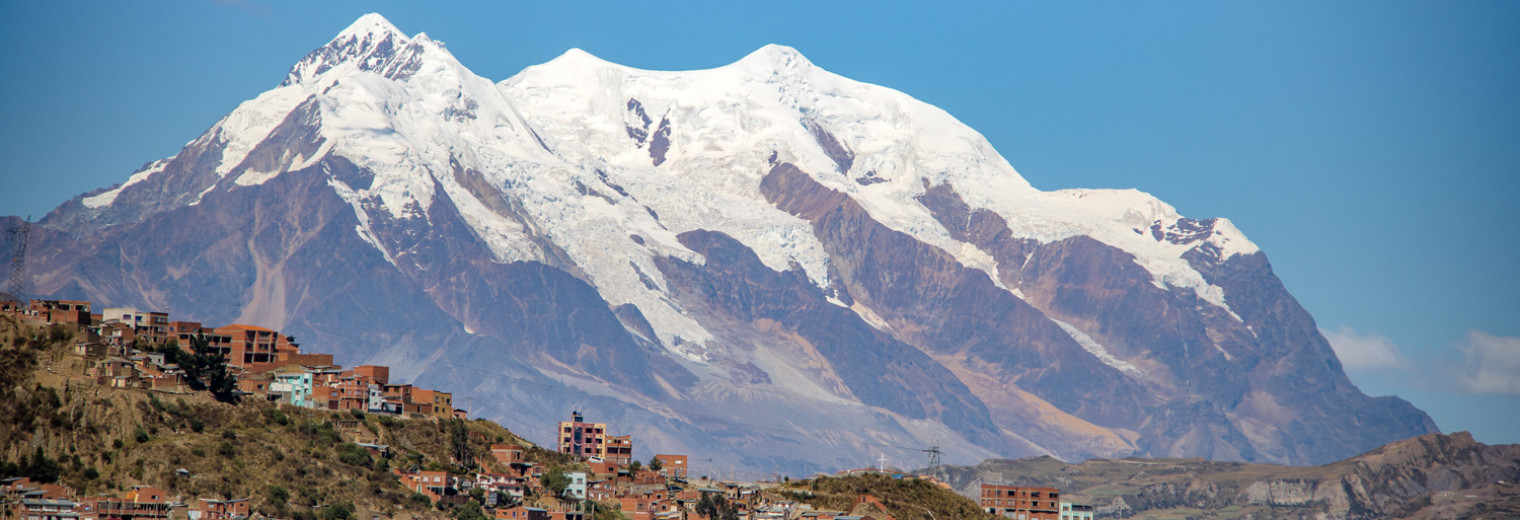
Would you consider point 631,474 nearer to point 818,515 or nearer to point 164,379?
point 818,515

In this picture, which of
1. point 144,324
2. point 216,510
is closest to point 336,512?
point 216,510

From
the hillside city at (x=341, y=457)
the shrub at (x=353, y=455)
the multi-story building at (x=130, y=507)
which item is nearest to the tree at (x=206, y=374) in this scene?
the hillside city at (x=341, y=457)

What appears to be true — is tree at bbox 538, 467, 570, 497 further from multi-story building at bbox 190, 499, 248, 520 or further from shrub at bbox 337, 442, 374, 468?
multi-story building at bbox 190, 499, 248, 520

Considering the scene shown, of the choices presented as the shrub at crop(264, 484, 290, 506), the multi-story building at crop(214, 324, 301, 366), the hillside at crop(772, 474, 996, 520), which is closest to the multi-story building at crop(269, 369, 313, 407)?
the multi-story building at crop(214, 324, 301, 366)

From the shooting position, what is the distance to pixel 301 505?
138500 mm

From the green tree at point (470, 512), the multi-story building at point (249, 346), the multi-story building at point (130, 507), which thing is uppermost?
the multi-story building at point (249, 346)

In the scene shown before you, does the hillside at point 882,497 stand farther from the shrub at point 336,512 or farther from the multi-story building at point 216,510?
the multi-story building at point 216,510

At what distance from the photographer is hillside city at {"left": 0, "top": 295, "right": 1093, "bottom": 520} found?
131625mm

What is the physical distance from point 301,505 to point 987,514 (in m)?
65.8

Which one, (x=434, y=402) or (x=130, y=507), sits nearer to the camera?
(x=130, y=507)

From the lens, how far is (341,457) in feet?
484

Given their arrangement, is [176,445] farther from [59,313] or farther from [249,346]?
[249,346]

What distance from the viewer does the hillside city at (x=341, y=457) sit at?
13162 cm

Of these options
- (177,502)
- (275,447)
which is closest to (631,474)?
(275,447)
